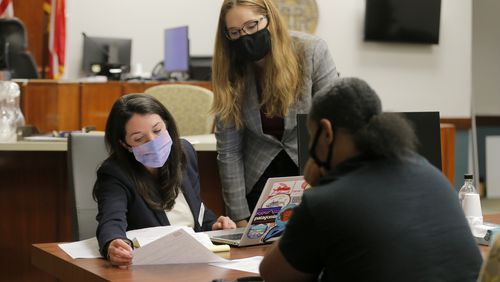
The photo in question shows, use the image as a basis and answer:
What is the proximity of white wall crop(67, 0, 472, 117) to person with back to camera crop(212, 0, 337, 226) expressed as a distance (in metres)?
4.46

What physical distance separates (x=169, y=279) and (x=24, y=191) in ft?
7.39

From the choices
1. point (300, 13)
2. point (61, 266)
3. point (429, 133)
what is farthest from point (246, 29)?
point (300, 13)

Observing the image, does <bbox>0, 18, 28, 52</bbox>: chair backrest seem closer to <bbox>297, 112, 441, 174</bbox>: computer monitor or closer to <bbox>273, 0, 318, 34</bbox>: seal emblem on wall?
<bbox>273, 0, 318, 34</bbox>: seal emblem on wall

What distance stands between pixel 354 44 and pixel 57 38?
10.1 feet

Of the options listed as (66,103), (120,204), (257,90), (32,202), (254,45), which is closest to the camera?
(120,204)

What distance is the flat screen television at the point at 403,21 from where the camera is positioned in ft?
27.5

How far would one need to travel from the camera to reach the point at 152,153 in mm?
2551

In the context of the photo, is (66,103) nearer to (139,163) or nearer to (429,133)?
(139,163)

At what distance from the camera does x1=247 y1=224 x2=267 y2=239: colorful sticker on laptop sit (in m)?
2.32

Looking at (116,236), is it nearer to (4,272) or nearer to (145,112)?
(145,112)

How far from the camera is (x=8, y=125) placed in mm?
4199

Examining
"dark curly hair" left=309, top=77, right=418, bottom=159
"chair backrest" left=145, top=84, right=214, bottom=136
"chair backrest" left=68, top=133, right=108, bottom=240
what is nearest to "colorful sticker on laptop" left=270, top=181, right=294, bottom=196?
"dark curly hair" left=309, top=77, right=418, bottom=159

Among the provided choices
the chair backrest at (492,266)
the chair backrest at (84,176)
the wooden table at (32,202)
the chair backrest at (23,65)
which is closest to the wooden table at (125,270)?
the chair backrest at (84,176)

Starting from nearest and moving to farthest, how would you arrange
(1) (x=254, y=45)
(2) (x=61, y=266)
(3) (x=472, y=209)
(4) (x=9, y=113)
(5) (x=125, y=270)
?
(5) (x=125, y=270) → (2) (x=61, y=266) → (3) (x=472, y=209) → (1) (x=254, y=45) → (4) (x=9, y=113)
